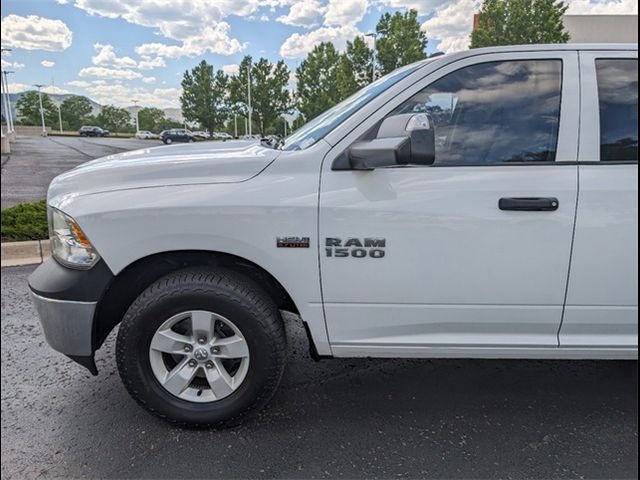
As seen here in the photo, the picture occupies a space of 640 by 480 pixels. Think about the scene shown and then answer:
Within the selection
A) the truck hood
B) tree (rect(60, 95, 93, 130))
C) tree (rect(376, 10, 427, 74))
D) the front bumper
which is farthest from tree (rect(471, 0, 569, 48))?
tree (rect(60, 95, 93, 130))

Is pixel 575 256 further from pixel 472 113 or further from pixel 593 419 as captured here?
pixel 593 419

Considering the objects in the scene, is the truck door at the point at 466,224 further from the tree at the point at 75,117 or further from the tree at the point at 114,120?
the tree at the point at 114,120

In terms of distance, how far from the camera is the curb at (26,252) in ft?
16.7

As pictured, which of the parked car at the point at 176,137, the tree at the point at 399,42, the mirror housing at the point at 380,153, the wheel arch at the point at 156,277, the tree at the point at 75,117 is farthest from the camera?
the tree at the point at 75,117

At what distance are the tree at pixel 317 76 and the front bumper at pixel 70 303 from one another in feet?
84.6

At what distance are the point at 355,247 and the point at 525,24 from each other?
12.8m

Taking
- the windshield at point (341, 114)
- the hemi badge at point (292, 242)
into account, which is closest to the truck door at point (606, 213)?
the windshield at point (341, 114)

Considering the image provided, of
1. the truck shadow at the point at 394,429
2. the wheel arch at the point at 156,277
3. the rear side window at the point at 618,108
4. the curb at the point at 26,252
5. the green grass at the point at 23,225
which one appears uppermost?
the rear side window at the point at 618,108

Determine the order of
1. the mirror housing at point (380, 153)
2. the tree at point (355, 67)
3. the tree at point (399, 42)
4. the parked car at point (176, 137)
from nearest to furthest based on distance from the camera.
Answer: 1. the mirror housing at point (380, 153)
2. the tree at point (399, 42)
3. the tree at point (355, 67)
4. the parked car at point (176, 137)

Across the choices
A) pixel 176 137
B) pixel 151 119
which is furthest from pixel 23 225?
pixel 151 119

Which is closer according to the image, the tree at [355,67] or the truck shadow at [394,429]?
the truck shadow at [394,429]

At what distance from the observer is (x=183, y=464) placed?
87.5 inches

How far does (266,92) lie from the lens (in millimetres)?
38531

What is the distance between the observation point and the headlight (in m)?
2.25
